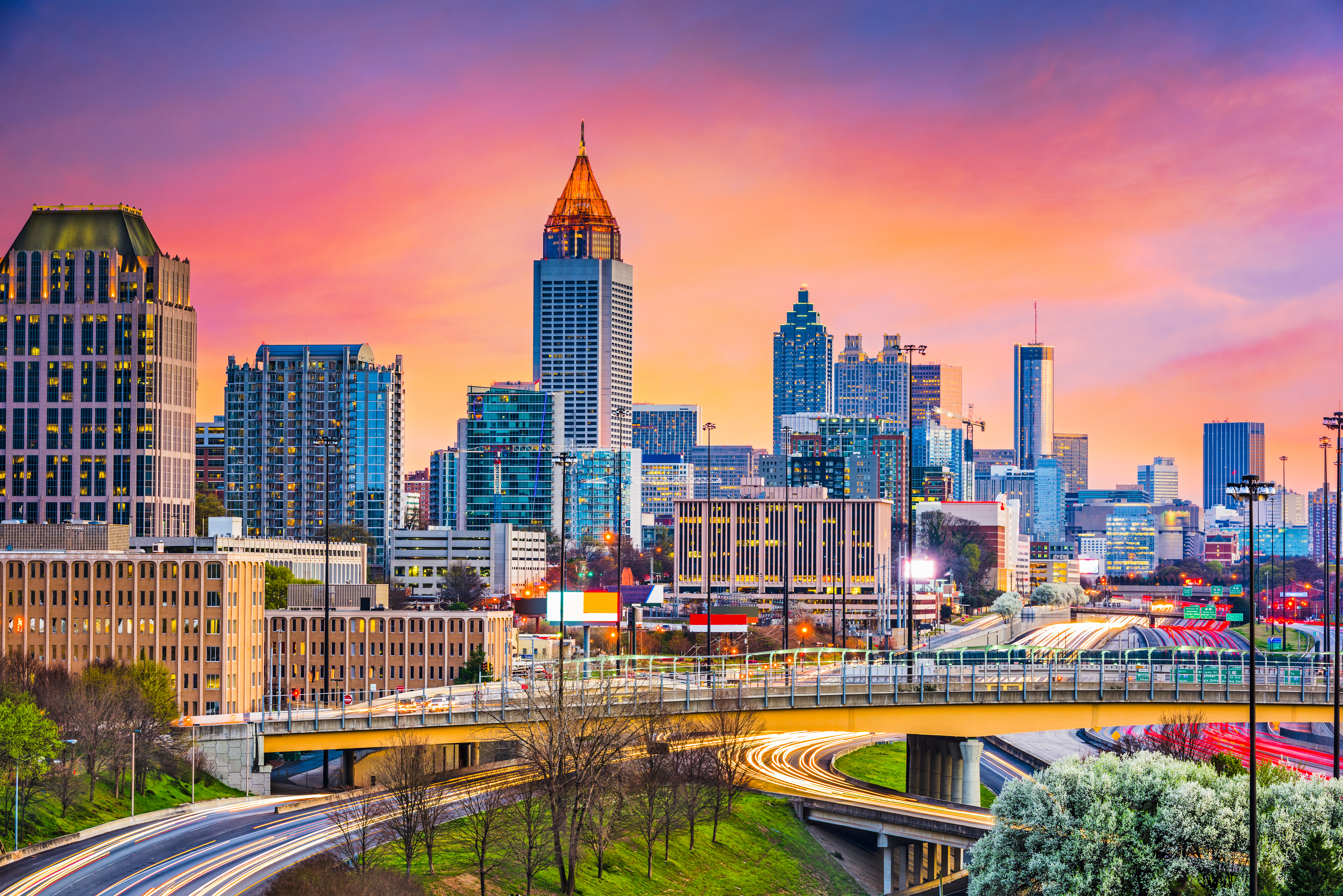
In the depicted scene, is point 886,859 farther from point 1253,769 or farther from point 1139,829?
point 1253,769

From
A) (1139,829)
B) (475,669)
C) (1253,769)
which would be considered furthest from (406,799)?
(475,669)

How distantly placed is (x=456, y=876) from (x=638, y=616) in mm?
133501

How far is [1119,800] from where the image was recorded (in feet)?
194

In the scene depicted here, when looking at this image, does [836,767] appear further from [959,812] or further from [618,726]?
[618,726]

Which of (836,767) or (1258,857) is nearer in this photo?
(1258,857)

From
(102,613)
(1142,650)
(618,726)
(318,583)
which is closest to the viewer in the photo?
(618,726)

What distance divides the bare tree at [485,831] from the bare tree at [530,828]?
43 centimetres

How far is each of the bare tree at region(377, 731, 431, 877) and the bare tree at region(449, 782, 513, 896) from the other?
208cm

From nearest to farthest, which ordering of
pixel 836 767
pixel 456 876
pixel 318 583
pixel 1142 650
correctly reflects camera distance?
1. pixel 456 876
2. pixel 1142 650
3. pixel 836 767
4. pixel 318 583

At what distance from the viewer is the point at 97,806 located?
65.8 meters

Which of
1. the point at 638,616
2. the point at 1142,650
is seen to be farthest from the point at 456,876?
the point at 638,616

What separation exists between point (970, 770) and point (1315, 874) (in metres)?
32.9

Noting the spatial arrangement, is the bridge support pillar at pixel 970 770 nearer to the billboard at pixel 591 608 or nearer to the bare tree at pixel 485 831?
the bare tree at pixel 485 831

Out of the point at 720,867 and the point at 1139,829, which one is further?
the point at 720,867
